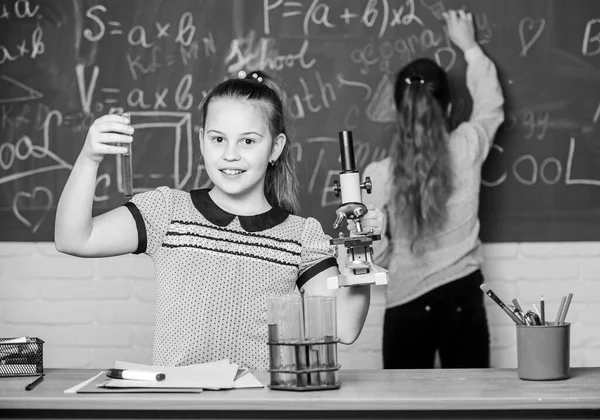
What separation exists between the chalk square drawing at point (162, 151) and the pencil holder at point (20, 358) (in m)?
1.42

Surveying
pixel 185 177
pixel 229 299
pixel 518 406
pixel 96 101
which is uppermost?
pixel 96 101

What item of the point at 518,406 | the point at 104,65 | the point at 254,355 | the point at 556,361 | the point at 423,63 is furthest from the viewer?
the point at 104,65

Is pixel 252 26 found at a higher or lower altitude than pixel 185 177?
higher

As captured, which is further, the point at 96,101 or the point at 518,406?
the point at 96,101

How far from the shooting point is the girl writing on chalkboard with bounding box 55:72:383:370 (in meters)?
1.71

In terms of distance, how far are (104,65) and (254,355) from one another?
1.59 m

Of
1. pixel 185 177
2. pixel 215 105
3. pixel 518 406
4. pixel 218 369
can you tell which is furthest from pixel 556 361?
pixel 185 177

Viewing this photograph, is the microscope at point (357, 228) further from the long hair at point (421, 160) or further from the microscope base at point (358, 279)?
the long hair at point (421, 160)

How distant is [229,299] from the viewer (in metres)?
1.75

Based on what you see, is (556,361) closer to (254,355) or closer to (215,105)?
(254,355)

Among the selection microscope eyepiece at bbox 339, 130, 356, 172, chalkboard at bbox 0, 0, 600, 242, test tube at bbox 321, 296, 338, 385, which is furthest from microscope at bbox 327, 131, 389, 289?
chalkboard at bbox 0, 0, 600, 242

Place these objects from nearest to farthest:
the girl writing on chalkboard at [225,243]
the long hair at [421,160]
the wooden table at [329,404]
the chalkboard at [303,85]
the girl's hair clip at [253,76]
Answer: the wooden table at [329,404] < the girl writing on chalkboard at [225,243] < the girl's hair clip at [253,76] < the long hair at [421,160] < the chalkboard at [303,85]

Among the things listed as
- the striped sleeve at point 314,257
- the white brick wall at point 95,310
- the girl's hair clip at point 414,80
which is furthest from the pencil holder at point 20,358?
the girl's hair clip at point 414,80

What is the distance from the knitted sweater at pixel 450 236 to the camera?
280cm
